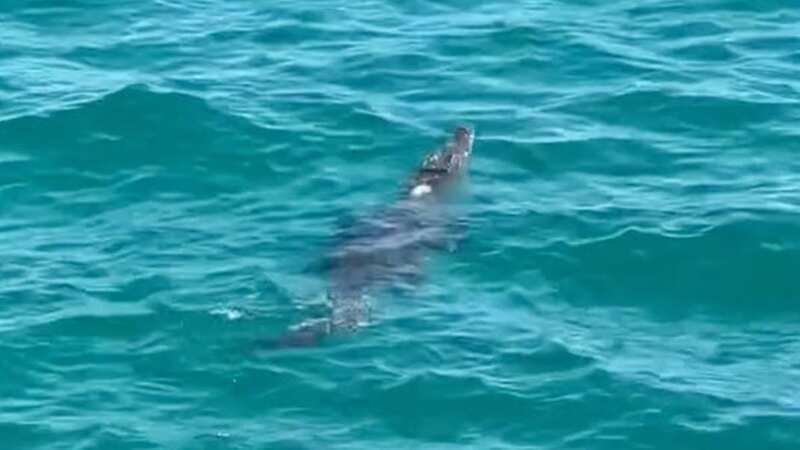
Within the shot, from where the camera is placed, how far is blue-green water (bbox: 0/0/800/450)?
70.4 ft

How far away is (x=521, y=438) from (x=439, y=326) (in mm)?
2549

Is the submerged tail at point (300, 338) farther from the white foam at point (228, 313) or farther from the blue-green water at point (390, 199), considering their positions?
the white foam at point (228, 313)

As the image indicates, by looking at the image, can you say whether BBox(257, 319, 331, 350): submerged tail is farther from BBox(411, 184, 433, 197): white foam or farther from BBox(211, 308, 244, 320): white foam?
BBox(411, 184, 433, 197): white foam

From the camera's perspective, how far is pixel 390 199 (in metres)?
27.0

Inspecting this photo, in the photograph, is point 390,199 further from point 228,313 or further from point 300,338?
point 300,338

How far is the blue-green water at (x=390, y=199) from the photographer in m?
21.5

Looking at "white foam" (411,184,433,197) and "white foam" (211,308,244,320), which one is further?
"white foam" (411,184,433,197)

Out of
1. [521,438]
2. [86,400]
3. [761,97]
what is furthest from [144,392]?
[761,97]

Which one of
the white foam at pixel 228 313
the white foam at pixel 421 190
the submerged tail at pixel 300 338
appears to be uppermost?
the white foam at pixel 421 190

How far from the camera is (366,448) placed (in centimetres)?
2066

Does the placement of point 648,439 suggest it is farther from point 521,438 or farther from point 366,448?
point 366,448

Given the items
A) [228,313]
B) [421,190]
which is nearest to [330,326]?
[228,313]

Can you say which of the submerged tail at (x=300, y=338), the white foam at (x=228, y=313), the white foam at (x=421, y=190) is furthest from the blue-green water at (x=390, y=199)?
the white foam at (x=421, y=190)

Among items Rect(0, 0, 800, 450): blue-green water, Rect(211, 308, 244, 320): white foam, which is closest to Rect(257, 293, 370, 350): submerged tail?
Rect(0, 0, 800, 450): blue-green water
